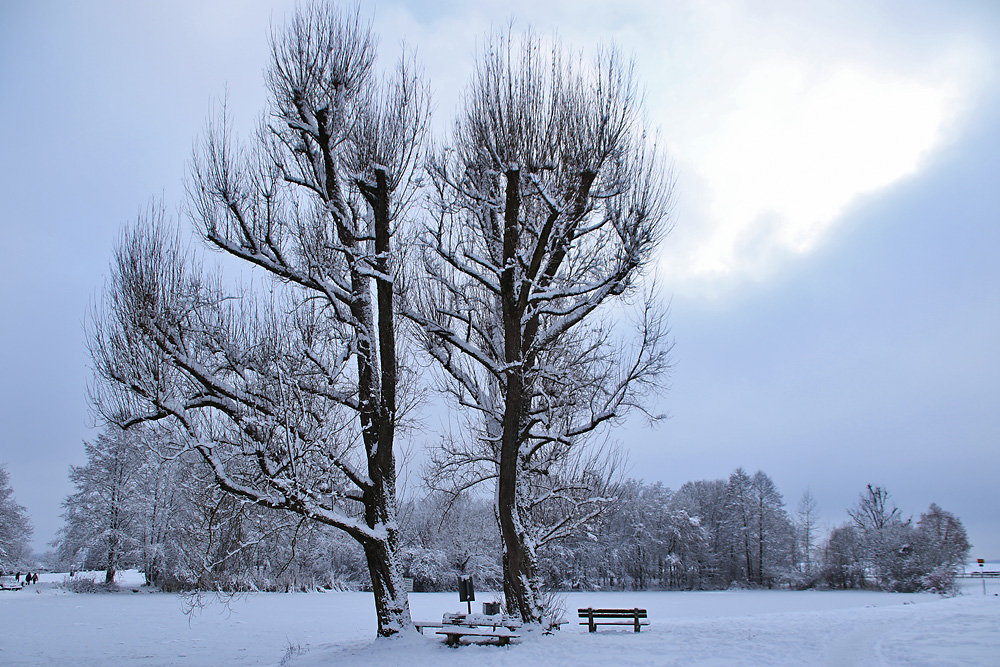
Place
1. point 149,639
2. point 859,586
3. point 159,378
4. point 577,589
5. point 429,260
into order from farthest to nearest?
point 577,589 < point 859,586 < point 149,639 < point 429,260 < point 159,378

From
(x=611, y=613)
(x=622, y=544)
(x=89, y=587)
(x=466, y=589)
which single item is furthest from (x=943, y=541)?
(x=89, y=587)

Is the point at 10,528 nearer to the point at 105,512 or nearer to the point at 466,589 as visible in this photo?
the point at 105,512

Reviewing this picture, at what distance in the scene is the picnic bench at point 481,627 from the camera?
9.11 metres

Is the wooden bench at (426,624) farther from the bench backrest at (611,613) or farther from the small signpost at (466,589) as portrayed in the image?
the bench backrest at (611,613)

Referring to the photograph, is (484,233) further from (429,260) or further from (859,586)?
(859,586)

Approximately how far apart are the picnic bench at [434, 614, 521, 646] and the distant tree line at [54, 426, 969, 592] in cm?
561

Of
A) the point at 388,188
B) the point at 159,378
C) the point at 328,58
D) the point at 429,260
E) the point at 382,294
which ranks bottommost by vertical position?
the point at 159,378

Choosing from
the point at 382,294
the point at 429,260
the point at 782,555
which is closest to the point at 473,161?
the point at 429,260

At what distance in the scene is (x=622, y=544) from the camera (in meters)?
49.6

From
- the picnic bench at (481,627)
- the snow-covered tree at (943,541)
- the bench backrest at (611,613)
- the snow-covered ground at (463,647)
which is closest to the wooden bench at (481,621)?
the picnic bench at (481,627)

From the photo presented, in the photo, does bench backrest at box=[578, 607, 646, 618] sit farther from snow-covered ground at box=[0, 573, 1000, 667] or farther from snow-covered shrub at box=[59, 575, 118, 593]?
snow-covered shrub at box=[59, 575, 118, 593]

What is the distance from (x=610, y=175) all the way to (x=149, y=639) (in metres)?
15.4

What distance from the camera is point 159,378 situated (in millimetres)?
9094

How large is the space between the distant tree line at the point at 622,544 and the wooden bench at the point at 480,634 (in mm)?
6000
